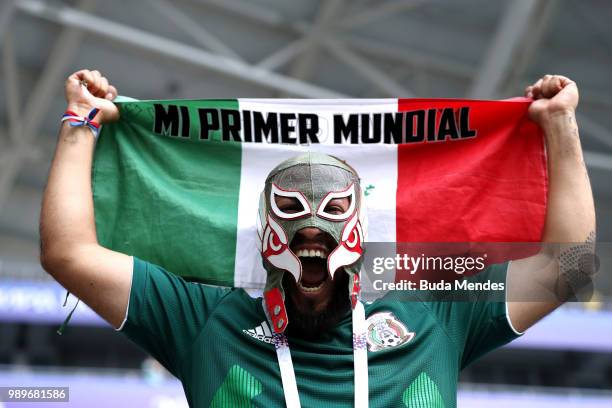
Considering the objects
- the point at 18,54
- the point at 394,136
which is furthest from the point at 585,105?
the point at 394,136

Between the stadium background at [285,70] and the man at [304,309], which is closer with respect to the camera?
the man at [304,309]

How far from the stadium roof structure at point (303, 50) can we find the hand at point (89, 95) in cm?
756

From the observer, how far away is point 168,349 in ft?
9.16

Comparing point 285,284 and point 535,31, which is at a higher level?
point 535,31

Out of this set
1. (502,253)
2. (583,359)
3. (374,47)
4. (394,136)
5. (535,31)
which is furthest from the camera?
(583,359)

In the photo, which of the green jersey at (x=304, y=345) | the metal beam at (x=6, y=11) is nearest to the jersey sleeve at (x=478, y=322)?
the green jersey at (x=304, y=345)

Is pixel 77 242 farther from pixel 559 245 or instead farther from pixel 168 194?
pixel 559 245

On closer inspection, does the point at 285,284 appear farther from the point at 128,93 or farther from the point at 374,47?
the point at 128,93

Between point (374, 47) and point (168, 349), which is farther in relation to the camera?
point (374, 47)

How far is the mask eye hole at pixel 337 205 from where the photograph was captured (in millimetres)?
2807

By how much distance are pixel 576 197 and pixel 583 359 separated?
36.4ft

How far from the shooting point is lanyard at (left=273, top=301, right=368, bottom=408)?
101 inches

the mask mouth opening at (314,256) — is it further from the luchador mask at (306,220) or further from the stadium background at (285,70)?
the stadium background at (285,70)

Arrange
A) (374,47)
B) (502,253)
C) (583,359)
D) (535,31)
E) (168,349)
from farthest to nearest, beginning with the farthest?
(583,359) → (374,47) → (535,31) → (502,253) → (168,349)
